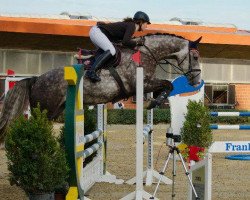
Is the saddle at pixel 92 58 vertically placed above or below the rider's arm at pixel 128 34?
below

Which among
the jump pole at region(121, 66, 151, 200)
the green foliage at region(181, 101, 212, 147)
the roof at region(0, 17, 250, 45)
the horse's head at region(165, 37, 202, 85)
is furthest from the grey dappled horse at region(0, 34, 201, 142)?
the roof at region(0, 17, 250, 45)

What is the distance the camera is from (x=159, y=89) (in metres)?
7.32

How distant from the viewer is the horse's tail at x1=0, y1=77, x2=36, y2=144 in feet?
22.0

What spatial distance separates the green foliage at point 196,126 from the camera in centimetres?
1029

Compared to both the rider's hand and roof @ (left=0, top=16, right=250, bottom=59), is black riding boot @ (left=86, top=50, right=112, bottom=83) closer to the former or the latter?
the rider's hand

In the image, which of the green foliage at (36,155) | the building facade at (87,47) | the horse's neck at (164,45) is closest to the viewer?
the green foliage at (36,155)

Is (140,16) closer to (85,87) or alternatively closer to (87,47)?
(85,87)

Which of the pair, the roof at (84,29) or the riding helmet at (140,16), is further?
the roof at (84,29)

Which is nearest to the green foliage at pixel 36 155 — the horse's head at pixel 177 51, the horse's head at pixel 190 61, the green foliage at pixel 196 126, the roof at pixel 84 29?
the horse's head at pixel 177 51

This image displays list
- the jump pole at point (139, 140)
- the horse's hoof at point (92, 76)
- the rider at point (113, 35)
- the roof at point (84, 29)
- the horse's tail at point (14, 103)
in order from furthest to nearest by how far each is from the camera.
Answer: the roof at point (84, 29) → the rider at point (113, 35) → the horse's hoof at point (92, 76) → the horse's tail at point (14, 103) → the jump pole at point (139, 140)

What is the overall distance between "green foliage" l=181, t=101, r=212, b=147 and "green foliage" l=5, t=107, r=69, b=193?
5.49m

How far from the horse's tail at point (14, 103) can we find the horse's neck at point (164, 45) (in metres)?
1.54

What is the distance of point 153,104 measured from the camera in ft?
23.6

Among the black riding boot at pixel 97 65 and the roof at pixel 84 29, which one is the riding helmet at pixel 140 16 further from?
the roof at pixel 84 29
